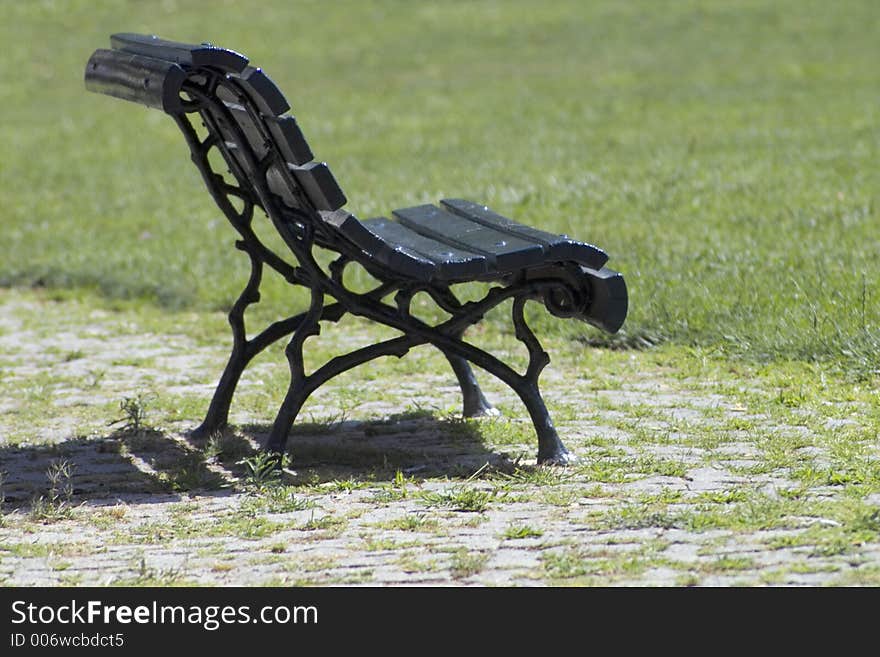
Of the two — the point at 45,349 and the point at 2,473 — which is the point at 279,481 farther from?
the point at 45,349

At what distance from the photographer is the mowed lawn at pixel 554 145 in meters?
7.34

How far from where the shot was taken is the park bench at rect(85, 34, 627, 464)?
4754 millimetres

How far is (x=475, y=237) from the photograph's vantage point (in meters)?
5.18

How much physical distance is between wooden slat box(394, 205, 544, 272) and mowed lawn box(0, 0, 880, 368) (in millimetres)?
1490

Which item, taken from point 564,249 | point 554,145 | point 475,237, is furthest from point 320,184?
point 554,145

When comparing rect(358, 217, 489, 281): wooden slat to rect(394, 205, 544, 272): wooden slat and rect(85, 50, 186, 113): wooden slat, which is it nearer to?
rect(394, 205, 544, 272): wooden slat

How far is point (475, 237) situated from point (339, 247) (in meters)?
0.53

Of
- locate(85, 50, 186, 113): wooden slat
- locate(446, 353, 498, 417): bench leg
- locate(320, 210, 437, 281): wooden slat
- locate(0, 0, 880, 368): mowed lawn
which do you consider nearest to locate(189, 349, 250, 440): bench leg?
locate(446, 353, 498, 417): bench leg

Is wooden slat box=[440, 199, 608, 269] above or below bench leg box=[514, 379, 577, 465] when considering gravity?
above

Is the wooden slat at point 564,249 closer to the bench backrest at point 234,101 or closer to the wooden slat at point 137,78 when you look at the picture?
the bench backrest at point 234,101

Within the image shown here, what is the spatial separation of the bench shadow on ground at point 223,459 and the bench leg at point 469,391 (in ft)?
0.30

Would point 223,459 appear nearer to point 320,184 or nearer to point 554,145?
point 320,184

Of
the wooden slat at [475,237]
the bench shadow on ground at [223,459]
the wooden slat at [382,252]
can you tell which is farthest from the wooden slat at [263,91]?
the bench shadow on ground at [223,459]
